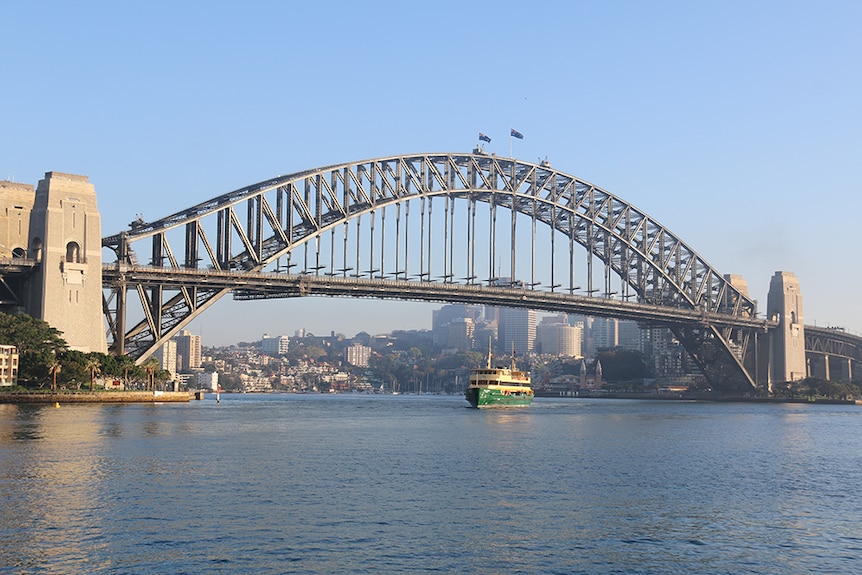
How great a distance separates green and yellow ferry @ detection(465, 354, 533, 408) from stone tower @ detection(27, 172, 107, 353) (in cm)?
3450

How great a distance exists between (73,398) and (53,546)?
56169 millimetres

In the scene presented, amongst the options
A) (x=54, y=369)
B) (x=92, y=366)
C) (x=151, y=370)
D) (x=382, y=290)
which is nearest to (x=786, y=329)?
(x=382, y=290)

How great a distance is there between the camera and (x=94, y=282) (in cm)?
7969

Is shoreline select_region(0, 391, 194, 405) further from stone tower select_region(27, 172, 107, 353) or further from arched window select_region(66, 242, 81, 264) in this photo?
arched window select_region(66, 242, 81, 264)

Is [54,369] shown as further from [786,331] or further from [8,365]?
[786,331]

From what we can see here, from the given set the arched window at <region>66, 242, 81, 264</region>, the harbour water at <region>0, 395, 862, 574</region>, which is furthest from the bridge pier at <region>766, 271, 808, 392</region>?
the arched window at <region>66, 242, 81, 264</region>

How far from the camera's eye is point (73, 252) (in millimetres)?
79688

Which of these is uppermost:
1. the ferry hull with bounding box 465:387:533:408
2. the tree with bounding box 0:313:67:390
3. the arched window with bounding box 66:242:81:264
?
the arched window with bounding box 66:242:81:264

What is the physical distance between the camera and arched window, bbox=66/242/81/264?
79.4 meters

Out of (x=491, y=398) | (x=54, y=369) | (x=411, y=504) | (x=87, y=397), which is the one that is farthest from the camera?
(x=491, y=398)

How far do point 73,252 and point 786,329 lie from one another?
3823 inches

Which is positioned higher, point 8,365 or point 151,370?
point 8,365

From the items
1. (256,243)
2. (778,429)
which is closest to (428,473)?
(778,429)

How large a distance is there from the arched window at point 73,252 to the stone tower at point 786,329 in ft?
309
